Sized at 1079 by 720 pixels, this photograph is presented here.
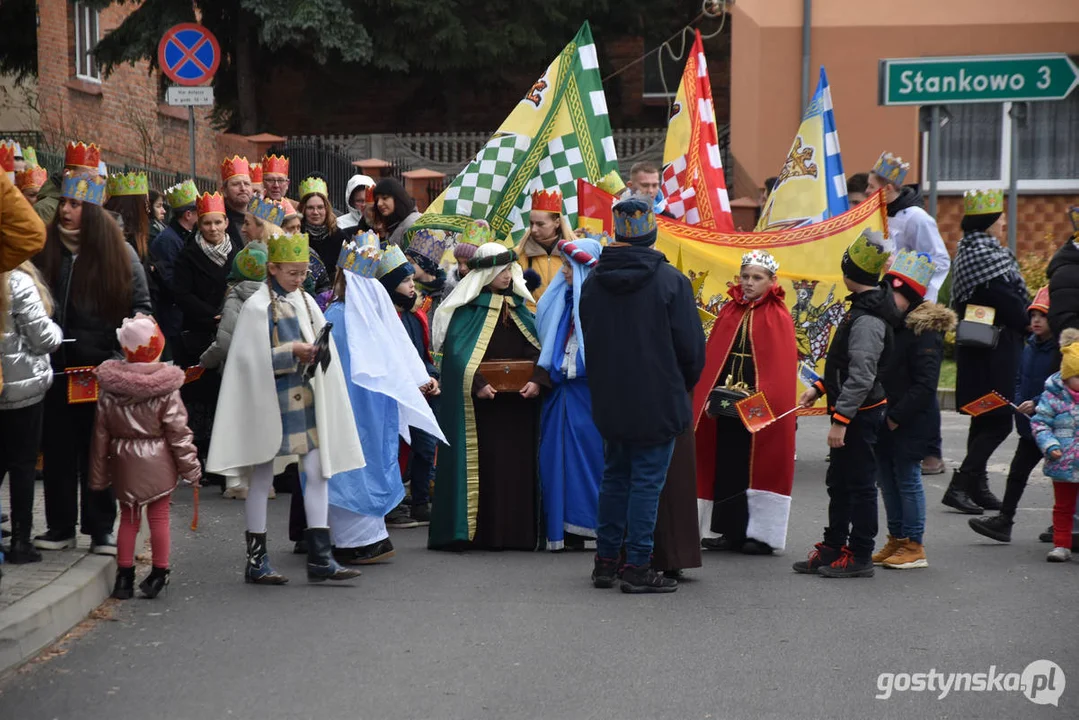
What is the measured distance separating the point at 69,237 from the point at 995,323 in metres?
5.95

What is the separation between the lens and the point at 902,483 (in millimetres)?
8422

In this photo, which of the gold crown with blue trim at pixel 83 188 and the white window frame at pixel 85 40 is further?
the white window frame at pixel 85 40

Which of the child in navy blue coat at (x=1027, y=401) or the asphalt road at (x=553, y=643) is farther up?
the child in navy blue coat at (x=1027, y=401)

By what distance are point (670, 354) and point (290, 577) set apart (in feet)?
7.30

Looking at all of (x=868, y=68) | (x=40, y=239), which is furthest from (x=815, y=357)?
(x=868, y=68)

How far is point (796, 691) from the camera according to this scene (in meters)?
5.93

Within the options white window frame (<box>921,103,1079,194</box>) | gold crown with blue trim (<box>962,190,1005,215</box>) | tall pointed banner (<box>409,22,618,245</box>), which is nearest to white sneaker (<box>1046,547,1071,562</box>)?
gold crown with blue trim (<box>962,190,1005,215</box>)

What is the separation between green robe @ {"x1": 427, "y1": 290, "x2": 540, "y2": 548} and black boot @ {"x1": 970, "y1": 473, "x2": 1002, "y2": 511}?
3.23 m

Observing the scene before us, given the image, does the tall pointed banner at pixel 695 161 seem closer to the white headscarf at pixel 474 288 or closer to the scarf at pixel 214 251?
the white headscarf at pixel 474 288

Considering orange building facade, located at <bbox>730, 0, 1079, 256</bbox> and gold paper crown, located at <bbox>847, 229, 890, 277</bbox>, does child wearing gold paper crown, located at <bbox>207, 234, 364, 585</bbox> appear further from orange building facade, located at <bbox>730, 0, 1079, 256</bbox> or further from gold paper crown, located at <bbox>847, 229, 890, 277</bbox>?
orange building facade, located at <bbox>730, 0, 1079, 256</bbox>

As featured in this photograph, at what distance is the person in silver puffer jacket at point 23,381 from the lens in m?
7.31

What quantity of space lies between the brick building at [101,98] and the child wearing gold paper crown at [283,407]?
2106 cm

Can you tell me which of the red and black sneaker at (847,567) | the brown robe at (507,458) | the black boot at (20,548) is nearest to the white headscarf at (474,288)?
the brown robe at (507,458)

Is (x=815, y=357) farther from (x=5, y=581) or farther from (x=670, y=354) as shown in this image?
A: (x=5, y=581)
